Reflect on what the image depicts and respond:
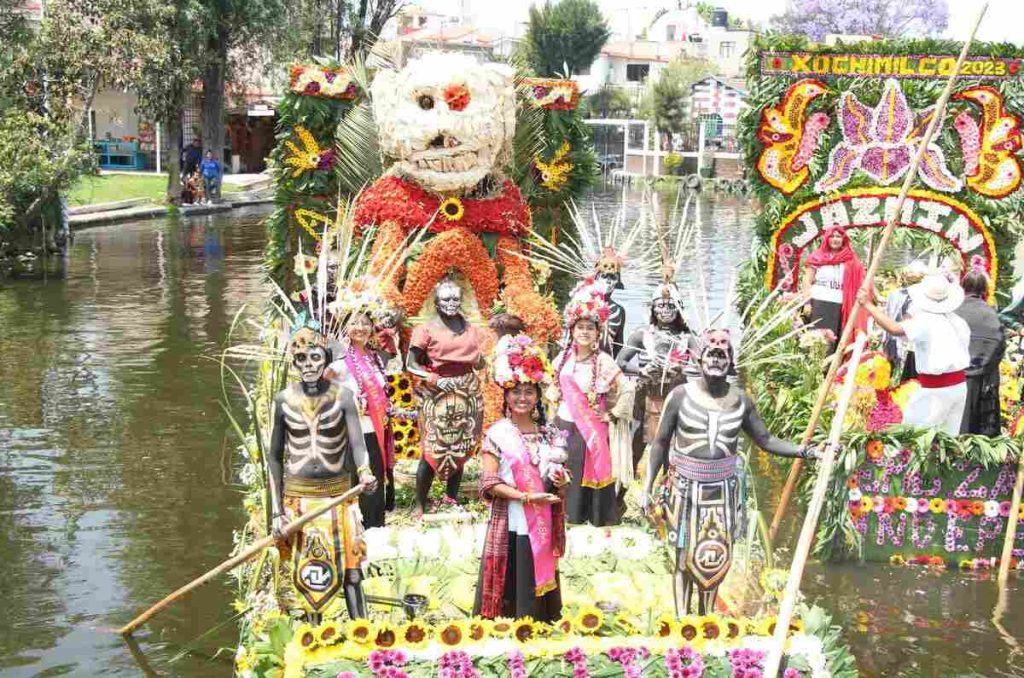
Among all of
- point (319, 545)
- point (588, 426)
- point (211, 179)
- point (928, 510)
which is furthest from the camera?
point (211, 179)

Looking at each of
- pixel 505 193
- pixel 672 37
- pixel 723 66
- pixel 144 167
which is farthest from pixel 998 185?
pixel 672 37

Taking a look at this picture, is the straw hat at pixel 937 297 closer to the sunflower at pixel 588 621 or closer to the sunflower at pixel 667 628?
the sunflower at pixel 667 628

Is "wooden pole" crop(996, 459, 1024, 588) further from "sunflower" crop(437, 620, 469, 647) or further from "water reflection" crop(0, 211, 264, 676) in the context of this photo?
"water reflection" crop(0, 211, 264, 676)

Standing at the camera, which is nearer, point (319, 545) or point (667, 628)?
point (667, 628)

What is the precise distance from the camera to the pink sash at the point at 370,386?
8.43m

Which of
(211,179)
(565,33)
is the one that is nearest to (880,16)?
(565,33)

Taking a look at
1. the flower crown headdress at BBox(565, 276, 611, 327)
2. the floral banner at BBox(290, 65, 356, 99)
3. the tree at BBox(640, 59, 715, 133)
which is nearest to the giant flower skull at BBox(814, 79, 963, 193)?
the floral banner at BBox(290, 65, 356, 99)

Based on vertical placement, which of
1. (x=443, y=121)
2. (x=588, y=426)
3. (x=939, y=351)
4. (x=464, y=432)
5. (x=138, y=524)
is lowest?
(x=138, y=524)

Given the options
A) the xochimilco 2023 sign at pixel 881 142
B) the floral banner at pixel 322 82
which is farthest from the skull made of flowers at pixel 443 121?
the xochimilco 2023 sign at pixel 881 142

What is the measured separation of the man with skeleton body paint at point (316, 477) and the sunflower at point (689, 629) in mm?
1653

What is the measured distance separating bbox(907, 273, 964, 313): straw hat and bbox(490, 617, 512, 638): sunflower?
4169mm

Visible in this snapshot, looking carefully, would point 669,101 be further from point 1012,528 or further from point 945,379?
point 1012,528

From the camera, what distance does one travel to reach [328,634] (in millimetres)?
5688

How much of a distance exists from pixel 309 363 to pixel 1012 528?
4575mm
